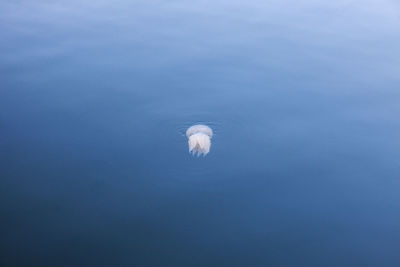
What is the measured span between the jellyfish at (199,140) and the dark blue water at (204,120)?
115 millimetres

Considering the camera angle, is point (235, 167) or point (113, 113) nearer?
point (235, 167)

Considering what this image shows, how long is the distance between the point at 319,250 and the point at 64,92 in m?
4.56

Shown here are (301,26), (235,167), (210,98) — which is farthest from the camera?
(301,26)

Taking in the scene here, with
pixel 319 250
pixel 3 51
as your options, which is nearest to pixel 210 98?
pixel 319 250

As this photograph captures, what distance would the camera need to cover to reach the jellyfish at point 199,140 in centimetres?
546

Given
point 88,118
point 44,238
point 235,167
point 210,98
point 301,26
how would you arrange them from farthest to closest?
point 301,26 → point 210,98 → point 88,118 → point 235,167 → point 44,238

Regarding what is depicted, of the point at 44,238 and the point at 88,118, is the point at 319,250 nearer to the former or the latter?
the point at 44,238

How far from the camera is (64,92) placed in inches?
254

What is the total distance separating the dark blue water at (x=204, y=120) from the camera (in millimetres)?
4586

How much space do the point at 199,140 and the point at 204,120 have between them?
668 mm

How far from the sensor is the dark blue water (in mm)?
4586

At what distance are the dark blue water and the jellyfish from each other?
115 mm

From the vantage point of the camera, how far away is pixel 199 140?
5445 mm

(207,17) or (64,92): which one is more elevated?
(207,17)
